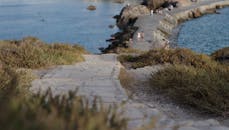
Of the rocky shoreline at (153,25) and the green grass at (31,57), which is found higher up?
the green grass at (31,57)

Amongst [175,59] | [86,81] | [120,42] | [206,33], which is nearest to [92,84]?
[86,81]

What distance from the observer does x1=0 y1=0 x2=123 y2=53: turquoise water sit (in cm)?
4369

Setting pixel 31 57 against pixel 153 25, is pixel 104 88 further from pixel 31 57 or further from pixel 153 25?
pixel 153 25

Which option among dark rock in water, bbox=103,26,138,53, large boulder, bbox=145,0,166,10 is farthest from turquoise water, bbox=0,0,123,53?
large boulder, bbox=145,0,166,10

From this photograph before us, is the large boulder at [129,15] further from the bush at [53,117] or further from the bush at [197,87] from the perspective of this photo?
the bush at [53,117]

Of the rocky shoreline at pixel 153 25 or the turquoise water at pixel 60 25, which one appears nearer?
the rocky shoreline at pixel 153 25

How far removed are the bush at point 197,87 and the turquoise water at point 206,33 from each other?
21.5 metres

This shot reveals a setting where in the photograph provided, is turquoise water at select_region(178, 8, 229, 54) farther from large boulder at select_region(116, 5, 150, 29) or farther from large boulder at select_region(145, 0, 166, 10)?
large boulder at select_region(145, 0, 166, 10)

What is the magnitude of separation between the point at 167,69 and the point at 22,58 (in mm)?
4128

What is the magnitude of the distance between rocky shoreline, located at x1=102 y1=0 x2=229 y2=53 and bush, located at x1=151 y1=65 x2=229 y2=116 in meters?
17.9

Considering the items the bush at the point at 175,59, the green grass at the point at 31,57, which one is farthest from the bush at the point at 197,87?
the green grass at the point at 31,57

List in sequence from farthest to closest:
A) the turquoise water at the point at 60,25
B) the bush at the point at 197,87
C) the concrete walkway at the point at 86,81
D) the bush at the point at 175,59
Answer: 1. the turquoise water at the point at 60,25
2. the bush at the point at 175,59
3. the concrete walkway at the point at 86,81
4. the bush at the point at 197,87

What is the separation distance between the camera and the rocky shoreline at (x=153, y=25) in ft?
112

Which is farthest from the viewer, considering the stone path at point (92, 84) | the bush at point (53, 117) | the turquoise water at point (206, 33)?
the turquoise water at point (206, 33)
